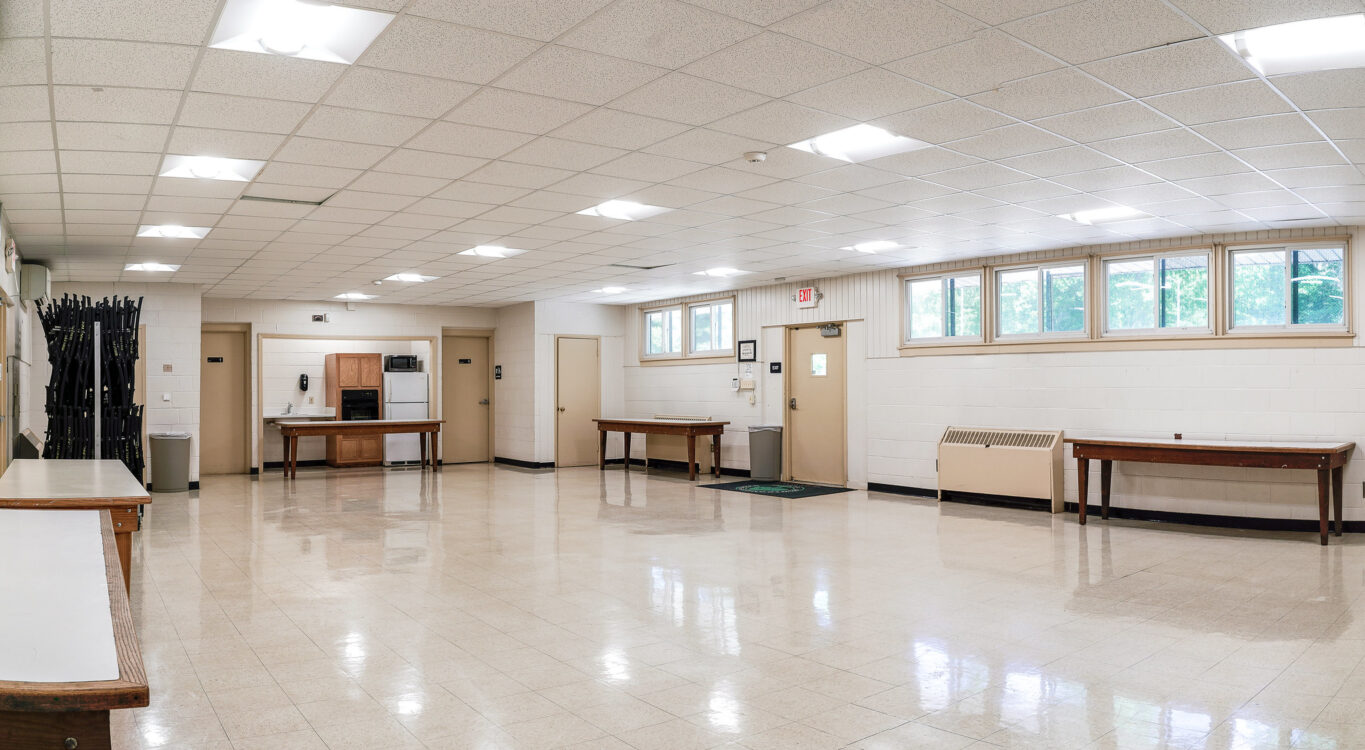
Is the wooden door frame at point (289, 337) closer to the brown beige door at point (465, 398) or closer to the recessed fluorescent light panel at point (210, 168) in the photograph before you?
the brown beige door at point (465, 398)

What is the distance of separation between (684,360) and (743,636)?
355 inches

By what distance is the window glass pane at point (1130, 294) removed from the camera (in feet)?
27.3

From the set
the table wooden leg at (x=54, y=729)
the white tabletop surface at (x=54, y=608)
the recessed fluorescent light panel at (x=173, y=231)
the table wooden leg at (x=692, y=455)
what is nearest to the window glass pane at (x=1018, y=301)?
the table wooden leg at (x=692, y=455)

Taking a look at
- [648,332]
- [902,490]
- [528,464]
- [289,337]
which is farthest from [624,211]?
[289,337]

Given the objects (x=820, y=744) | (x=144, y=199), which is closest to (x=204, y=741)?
(x=820, y=744)

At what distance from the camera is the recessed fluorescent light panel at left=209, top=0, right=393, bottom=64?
10.6ft

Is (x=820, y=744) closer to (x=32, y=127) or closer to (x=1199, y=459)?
(x=32, y=127)

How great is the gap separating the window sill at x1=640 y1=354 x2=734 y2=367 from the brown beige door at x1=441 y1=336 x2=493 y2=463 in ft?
9.39

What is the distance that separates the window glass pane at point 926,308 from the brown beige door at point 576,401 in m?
5.71

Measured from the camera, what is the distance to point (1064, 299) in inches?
350

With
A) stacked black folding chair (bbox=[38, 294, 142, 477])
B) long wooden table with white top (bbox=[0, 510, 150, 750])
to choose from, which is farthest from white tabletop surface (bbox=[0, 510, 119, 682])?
stacked black folding chair (bbox=[38, 294, 142, 477])

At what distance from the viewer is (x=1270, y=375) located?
756cm

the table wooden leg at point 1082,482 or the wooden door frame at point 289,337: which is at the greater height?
the wooden door frame at point 289,337

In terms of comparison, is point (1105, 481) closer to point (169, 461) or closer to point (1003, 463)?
point (1003, 463)
